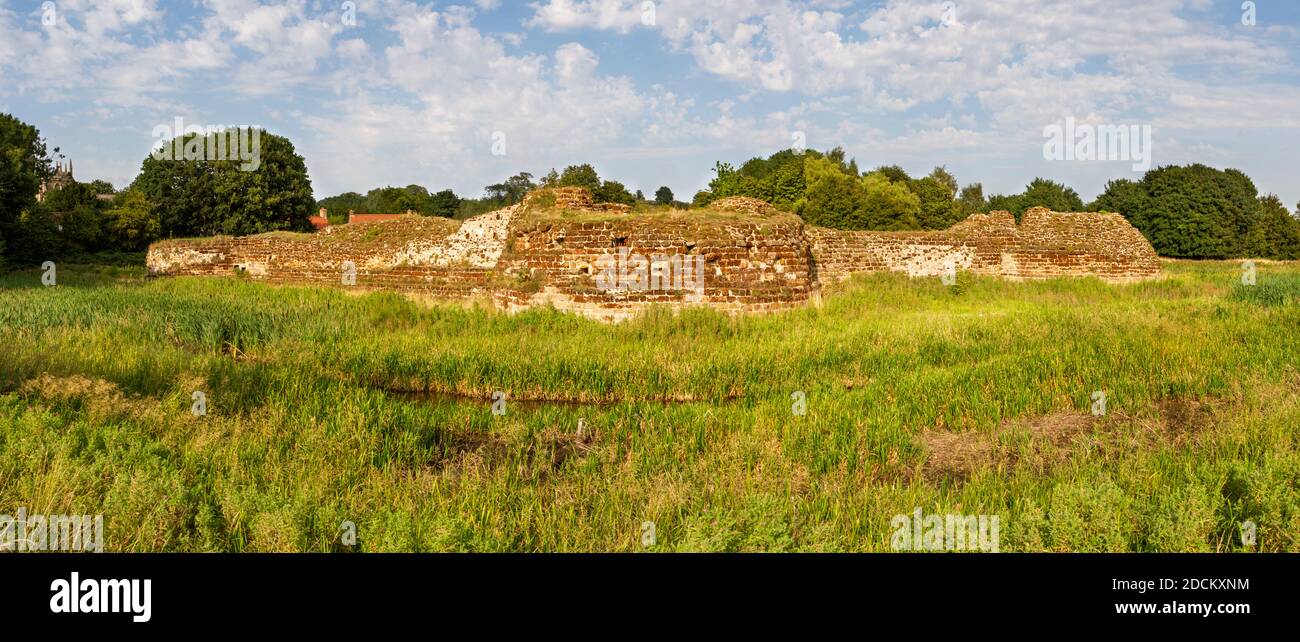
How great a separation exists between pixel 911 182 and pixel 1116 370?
5390 centimetres

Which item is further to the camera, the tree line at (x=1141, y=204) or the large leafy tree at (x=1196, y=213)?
the large leafy tree at (x=1196, y=213)

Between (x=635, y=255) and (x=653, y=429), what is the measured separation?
6.24 m

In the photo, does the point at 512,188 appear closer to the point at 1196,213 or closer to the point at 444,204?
the point at 444,204

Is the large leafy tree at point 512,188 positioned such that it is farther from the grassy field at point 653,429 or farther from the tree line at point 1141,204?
the grassy field at point 653,429

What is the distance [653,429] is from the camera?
6.35m

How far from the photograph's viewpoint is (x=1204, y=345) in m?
8.69

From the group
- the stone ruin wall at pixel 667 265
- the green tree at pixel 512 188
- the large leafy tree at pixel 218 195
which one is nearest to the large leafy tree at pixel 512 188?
the green tree at pixel 512 188

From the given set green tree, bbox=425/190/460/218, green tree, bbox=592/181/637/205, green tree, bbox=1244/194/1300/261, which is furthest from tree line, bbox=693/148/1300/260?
green tree, bbox=425/190/460/218

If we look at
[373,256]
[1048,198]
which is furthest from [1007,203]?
[373,256]

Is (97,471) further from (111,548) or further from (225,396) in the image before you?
(225,396)
